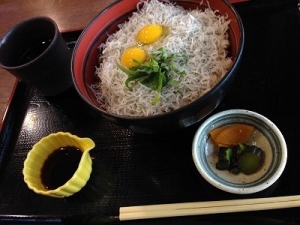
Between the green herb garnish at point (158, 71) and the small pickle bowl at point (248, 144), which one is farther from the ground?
the green herb garnish at point (158, 71)

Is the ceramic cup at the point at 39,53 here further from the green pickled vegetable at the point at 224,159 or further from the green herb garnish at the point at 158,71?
the green pickled vegetable at the point at 224,159

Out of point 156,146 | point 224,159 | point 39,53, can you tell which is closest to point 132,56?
point 156,146

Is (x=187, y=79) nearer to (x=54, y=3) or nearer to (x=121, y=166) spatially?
(x=121, y=166)

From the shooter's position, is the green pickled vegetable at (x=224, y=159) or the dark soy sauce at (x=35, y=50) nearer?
the green pickled vegetable at (x=224, y=159)

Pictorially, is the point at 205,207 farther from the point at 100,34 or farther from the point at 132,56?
the point at 100,34

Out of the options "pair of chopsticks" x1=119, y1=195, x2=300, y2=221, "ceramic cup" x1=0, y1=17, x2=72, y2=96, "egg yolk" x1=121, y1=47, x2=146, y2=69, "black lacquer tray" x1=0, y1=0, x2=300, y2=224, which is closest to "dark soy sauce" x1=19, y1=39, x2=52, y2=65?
"ceramic cup" x1=0, y1=17, x2=72, y2=96

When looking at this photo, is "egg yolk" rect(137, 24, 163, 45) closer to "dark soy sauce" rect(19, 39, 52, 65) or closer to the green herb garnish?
the green herb garnish

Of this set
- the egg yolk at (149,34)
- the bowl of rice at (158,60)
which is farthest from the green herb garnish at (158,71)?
the egg yolk at (149,34)
